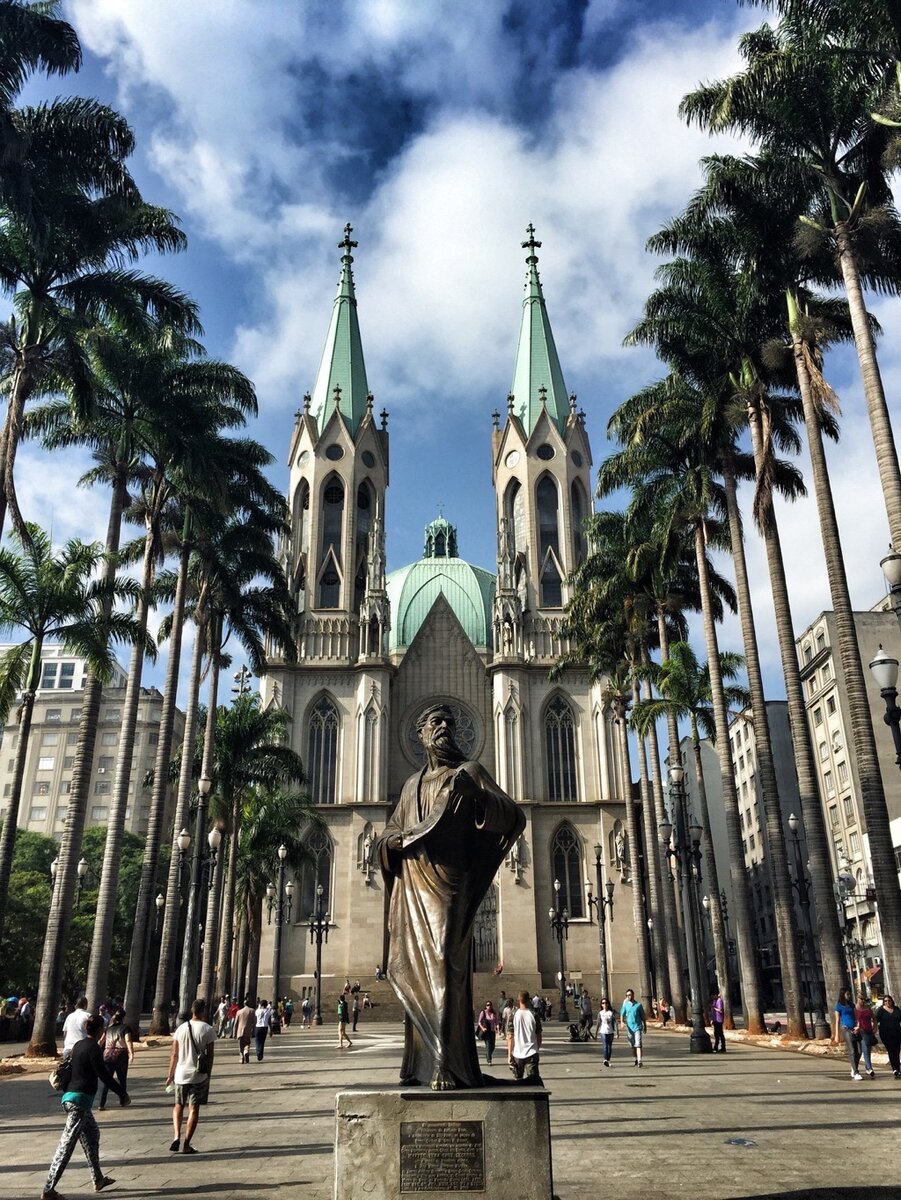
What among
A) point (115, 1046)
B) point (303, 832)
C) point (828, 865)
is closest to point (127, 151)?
point (115, 1046)

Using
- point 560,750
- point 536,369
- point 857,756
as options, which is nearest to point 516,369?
point 536,369

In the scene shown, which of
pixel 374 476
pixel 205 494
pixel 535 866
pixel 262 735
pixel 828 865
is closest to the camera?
pixel 828 865

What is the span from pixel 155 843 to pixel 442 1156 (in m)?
25.2

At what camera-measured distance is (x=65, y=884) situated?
74.6ft

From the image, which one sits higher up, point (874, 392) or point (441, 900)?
point (874, 392)

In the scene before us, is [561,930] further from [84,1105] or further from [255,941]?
[84,1105]

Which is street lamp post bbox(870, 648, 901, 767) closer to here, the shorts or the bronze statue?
the bronze statue

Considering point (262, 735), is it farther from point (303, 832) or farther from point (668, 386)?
point (668, 386)

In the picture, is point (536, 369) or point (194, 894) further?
point (536, 369)

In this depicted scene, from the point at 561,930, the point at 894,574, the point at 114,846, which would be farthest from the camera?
the point at 561,930

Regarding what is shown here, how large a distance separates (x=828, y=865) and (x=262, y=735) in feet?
74.1

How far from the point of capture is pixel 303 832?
51344 millimetres

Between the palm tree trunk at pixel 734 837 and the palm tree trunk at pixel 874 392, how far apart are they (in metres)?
8.80

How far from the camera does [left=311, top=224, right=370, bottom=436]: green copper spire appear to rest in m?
63.6
